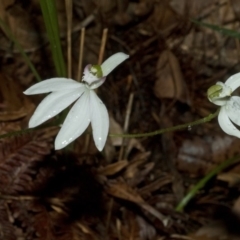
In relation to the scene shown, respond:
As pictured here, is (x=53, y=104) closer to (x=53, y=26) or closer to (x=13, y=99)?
(x=53, y=26)

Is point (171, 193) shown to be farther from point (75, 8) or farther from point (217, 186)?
point (75, 8)

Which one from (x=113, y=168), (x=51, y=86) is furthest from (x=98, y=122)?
(x=113, y=168)

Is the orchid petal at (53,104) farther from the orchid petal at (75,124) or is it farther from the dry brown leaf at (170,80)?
the dry brown leaf at (170,80)

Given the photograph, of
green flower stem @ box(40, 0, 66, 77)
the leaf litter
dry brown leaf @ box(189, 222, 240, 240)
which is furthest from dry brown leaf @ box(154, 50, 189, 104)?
green flower stem @ box(40, 0, 66, 77)

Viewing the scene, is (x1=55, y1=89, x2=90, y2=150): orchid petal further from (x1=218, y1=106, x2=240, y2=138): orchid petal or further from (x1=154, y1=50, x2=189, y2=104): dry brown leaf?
(x1=154, y1=50, x2=189, y2=104): dry brown leaf

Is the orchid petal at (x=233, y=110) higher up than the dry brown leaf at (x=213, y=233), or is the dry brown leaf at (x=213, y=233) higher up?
the orchid petal at (x=233, y=110)

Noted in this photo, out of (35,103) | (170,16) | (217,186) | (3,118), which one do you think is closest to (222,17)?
(170,16)

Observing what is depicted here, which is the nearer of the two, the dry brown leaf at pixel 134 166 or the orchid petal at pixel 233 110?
the orchid petal at pixel 233 110

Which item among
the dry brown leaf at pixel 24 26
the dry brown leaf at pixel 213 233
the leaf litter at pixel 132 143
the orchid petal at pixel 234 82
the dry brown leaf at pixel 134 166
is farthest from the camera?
the dry brown leaf at pixel 24 26

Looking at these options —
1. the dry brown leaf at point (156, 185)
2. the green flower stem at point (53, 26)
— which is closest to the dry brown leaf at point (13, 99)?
the green flower stem at point (53, 26)
